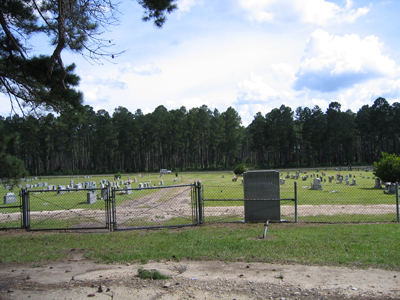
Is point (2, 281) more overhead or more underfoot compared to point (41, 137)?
more underfoot

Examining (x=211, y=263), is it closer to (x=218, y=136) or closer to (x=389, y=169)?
(x=389, y=169)

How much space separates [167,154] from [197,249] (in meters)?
83.7

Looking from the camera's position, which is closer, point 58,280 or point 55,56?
point 58,280

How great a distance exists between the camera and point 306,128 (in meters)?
84.0

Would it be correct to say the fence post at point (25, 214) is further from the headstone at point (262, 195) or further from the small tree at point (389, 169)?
the small tree at point (389, 169)

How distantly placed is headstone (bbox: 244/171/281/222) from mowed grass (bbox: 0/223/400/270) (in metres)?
0.72

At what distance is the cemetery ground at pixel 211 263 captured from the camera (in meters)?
4.85

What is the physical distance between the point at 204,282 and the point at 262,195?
5984mm

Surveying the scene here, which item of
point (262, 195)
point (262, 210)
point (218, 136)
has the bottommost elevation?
point (262, 210)

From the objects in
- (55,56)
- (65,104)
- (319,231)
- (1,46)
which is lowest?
(319,231)

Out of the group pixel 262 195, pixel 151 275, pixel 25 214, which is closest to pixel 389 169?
pixel 262 195

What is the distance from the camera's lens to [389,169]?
894 inches

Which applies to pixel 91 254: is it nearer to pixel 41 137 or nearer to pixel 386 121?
pixel 386 121

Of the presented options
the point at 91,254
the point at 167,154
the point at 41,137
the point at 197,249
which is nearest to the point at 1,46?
the point at 91,254
